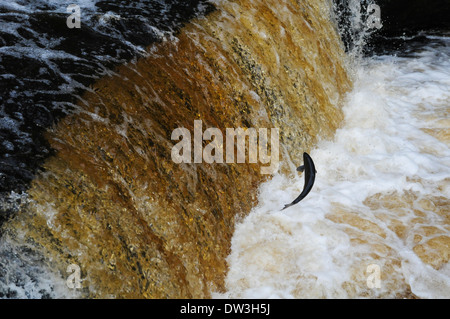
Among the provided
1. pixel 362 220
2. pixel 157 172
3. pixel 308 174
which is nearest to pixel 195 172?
pixel 157 172

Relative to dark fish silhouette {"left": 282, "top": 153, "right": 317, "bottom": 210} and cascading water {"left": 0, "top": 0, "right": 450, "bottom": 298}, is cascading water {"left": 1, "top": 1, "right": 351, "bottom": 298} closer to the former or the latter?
cascading water {"left": 0, "top": 0, "right": 450, "bottom": 298}

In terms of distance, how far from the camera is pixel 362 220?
344 centimetres

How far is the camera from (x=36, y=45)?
310 centimetres

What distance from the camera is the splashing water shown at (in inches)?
115

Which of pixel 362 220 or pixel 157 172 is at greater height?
pixel 157 172

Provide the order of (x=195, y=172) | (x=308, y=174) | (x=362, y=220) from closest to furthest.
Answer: (x=195, y=172)
(x=308, y=174)
(x=362, y=220)

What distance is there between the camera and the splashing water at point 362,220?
2.91 meters

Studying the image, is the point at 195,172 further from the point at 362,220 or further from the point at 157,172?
the point at 362,220

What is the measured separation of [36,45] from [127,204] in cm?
144

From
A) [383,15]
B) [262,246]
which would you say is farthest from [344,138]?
[383,15]

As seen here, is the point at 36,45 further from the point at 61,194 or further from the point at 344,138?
the point at 344,138

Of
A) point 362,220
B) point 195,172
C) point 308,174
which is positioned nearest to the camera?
point 195,172

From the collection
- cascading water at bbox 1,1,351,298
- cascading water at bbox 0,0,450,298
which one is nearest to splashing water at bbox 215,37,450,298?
cascading water at bbox 0,0,450,298

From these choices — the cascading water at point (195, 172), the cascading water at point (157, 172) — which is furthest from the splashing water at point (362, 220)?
the cascading water at point (157, 172)
